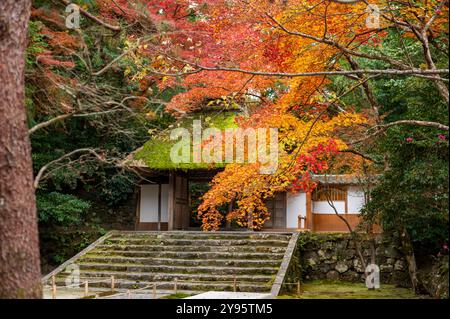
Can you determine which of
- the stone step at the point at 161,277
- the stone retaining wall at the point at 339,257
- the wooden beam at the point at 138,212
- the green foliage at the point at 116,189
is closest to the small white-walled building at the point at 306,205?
the wooden beam at the point at 138,212

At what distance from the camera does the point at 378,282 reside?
13.1m

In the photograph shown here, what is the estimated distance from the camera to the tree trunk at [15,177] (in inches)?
191

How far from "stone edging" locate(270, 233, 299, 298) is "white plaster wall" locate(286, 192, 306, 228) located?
3032 mm

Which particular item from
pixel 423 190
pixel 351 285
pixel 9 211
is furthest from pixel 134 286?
pixel 9 211

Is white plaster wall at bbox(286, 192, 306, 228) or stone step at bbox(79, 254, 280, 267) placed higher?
white plaster wall at bbox(286, 192, 306, 228)

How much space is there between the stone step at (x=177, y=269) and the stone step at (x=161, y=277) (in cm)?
23

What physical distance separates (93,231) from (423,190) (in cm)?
976

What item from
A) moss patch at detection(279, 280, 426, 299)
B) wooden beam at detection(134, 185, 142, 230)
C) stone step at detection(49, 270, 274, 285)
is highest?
wooden beam at detection(134, 185, 142, 230)

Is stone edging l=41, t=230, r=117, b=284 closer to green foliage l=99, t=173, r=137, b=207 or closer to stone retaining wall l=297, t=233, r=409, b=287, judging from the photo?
green foliage l=99, t=173, r=137, b=207

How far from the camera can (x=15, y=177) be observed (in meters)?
4.96

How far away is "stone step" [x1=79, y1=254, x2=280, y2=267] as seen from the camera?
40.8ft

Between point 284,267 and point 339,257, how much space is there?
2788 millimetres

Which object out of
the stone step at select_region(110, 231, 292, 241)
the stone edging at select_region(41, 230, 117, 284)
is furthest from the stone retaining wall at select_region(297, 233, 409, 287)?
the stone edging at select_region(41, 230, 117, 284)
